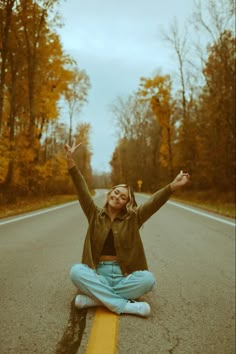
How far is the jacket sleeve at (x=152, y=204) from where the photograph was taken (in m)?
1.55

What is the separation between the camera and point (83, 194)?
58.7 inches

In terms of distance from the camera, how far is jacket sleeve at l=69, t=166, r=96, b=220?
57.4 inches

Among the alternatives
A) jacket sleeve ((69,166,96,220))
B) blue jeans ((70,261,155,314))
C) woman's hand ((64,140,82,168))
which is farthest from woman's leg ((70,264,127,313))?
woman's hand ((64,140,82,168))

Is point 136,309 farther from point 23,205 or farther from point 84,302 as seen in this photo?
point 23,205

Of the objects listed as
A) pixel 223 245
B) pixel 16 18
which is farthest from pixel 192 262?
pixel 16 18

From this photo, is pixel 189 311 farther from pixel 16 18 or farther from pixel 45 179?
pixel 16 18

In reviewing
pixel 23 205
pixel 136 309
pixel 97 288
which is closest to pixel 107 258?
pixel 97 288

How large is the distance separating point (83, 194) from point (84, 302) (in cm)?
45

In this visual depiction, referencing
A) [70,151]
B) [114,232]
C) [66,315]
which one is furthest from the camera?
[66,315]

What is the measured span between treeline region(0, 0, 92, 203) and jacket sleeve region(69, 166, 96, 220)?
0.11 m

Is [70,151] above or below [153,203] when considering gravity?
above

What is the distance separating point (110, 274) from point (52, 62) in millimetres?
886

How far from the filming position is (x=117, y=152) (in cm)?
188

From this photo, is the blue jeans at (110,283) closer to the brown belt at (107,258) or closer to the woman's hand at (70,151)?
the brown belt at (107,258)
